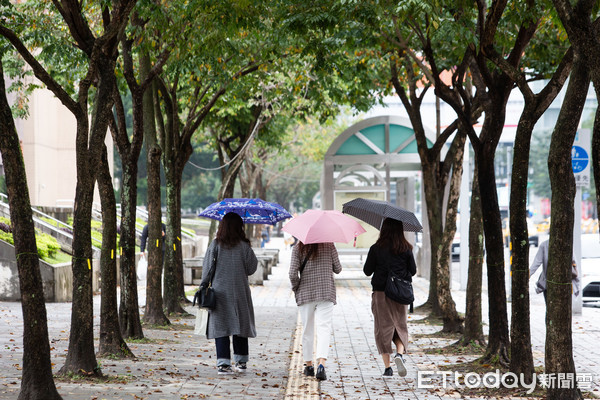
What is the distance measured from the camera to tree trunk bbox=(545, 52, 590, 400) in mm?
6664

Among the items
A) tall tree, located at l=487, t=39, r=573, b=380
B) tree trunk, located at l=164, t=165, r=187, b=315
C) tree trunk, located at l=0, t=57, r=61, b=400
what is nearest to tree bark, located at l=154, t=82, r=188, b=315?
tree trunk, located at l=164, t=165, r=187, b=315

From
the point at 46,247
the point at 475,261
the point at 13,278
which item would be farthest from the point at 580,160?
the point at 13,278

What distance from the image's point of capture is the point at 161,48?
13.2m

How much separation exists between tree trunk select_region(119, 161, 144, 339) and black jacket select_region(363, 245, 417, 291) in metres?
3.44

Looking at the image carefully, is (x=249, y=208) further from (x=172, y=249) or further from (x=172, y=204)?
(x=172, y=249)

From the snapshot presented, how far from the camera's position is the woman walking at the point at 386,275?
29.0 ft

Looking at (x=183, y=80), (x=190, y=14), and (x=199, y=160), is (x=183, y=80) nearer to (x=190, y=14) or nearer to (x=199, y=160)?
(x=190, y=14)

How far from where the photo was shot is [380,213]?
884 centimetres

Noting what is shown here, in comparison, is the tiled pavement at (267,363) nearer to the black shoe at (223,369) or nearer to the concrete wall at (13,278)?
the black shoe at (223,369)

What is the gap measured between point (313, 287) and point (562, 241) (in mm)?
2814

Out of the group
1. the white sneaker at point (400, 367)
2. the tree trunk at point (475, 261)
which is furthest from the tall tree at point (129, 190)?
the tree trunk at point (475, 261)

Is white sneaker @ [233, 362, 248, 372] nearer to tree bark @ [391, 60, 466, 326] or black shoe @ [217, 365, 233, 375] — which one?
black shoe @ [217, 365, 233, 375]

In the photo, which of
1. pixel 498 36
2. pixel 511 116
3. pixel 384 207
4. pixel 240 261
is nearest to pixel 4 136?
pixel 240 261

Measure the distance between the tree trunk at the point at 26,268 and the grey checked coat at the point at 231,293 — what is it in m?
2.46
